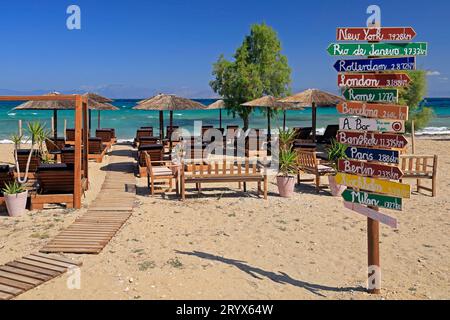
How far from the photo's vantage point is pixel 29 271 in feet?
16.4

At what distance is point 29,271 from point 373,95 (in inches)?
171

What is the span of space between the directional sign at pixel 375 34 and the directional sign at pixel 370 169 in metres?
1.20

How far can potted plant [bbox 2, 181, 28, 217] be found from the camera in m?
7.52

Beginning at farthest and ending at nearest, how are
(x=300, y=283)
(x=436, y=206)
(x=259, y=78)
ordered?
(x=259, y=78) → (x=436, y=206) → (x=300, y=283)

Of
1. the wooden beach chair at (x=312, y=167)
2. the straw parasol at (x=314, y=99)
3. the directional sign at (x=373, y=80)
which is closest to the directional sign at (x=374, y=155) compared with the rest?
the directional sign at (x=373, y=80)

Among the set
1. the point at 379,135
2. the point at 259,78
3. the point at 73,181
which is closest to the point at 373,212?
the point at 379,135

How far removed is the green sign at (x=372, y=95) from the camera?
442cm

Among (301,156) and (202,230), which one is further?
(301,156)

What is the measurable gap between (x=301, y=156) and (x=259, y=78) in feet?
28.4

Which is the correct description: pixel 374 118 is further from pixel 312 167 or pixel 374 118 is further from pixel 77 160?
pixel 312 167

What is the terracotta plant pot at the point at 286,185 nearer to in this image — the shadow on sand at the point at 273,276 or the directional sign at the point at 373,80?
the shadow on sand at the point at 273,276

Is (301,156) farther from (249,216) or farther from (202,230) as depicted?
(202,230)

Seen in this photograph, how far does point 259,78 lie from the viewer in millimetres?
18422
